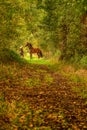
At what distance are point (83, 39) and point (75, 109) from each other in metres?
16.5

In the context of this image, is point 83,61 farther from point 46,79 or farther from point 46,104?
point 46,104

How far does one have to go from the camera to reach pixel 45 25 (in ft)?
131

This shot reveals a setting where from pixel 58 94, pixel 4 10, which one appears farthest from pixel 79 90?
→ pixel 4 10

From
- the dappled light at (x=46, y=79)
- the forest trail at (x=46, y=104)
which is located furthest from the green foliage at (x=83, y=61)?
the forest trail at (x=46, y=104)

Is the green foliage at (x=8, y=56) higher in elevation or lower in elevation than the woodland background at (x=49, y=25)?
lower

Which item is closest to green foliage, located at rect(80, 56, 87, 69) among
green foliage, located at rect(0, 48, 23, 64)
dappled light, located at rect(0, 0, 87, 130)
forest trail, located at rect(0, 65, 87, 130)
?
dappled light, located at rect(0, 0, 87, 130)

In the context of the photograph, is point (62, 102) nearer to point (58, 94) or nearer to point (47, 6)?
point (58, 94)

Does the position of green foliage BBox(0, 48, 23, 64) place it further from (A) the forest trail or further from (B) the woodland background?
(A) the forest trail

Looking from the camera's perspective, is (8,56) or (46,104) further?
(8,56)

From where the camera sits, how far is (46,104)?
42.5 ft

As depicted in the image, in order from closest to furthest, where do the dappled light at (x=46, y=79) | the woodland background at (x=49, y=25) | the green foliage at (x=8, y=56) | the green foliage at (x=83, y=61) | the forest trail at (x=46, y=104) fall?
the forest trail at (x=46, y=104)
the dappled light at (x=46, y=79)
the woodland background at (x=49, y=25)
the green foliage at (x=83, y=61)
the green foliage at (x=8, y=56)

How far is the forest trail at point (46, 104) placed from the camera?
33.6ft

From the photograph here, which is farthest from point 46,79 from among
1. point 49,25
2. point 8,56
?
point 49,25

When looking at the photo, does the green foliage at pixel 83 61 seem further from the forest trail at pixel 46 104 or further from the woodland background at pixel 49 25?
the forest trail at pixel 46 104
